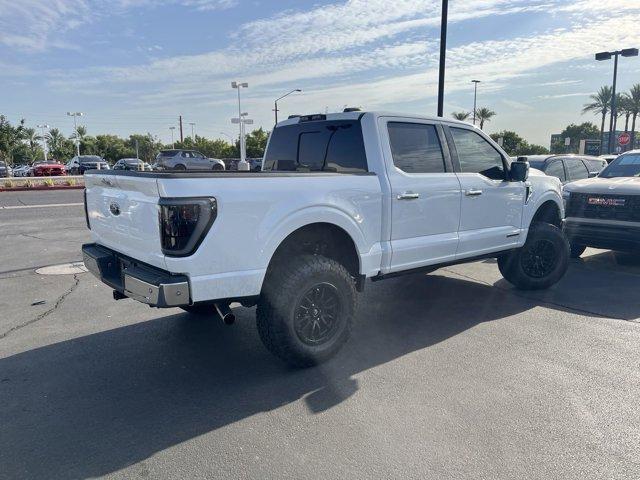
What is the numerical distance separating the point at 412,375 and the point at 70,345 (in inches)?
119

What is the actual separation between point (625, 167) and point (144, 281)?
8.48 metres

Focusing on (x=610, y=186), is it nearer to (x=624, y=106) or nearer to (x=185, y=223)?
(x=185, y=223)

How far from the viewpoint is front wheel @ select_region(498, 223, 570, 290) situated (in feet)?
19.8

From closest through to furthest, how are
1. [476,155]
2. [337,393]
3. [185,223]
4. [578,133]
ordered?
[185,223] → [337,393] → [476,155] → [578,133]

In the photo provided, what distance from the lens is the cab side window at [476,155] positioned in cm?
515

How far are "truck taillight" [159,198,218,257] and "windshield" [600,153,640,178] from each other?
786cm

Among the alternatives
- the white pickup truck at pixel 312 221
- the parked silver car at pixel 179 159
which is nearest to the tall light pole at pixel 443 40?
the white pickup truck at pixel 312 221

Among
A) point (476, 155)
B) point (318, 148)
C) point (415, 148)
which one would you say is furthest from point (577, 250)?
point (318, 148)

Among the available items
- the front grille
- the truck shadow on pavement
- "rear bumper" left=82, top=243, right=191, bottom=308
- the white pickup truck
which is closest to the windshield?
the front grille

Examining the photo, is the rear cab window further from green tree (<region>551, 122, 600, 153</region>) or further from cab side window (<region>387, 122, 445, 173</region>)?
green tree (<region>551, 122, 600, 153</region>)

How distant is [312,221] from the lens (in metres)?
3.72

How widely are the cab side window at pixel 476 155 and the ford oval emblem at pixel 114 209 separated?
333cm

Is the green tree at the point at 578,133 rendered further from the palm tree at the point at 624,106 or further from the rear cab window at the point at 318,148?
the rear cab window at the point at 318,148

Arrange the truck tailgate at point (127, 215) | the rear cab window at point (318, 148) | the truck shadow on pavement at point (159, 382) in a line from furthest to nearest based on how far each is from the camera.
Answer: the rear cab window at point (318, 148) < the truck tailgate at point (127, 215) < the truck shadow on pavement at point (159, 382)
